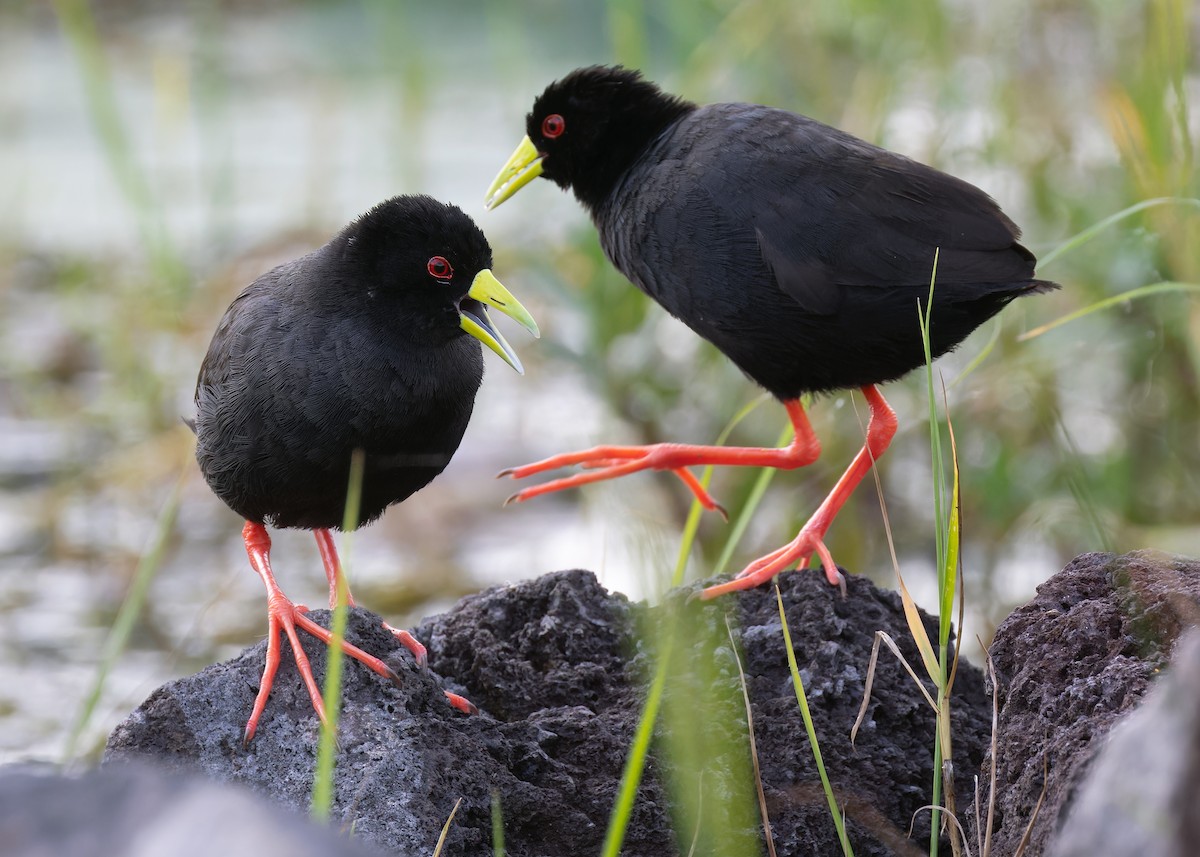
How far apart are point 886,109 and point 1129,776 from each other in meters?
4.28

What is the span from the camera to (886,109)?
17.6 ft

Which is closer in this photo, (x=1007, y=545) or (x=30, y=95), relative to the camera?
(x=1007, y=545)

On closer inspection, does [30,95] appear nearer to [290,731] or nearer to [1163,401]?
[1163,401]

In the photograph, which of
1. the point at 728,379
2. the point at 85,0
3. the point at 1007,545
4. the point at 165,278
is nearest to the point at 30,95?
the point at 85,0

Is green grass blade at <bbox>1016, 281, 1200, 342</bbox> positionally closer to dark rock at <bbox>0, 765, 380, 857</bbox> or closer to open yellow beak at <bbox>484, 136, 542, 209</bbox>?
open yellow beak at <bbox>484, 136, 542, 209</bbox>

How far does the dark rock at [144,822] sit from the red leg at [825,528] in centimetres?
160

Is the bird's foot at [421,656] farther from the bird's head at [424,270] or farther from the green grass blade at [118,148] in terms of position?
the green grass blade at [118,148]

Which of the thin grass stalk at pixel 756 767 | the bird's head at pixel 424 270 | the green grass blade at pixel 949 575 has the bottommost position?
the thin grass stalk at pixel 756 767

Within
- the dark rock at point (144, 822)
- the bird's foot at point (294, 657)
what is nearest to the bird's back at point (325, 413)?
the bird's foot at point (294, 657)

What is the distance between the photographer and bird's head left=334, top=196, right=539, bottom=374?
3141mm

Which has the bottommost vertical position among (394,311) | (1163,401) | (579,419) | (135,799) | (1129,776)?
Result: (135,799)

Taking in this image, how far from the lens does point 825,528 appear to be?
11.1 feet

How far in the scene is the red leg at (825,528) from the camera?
3.02m

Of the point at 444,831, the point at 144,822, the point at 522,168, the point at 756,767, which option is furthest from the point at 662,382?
the point at 144,822
